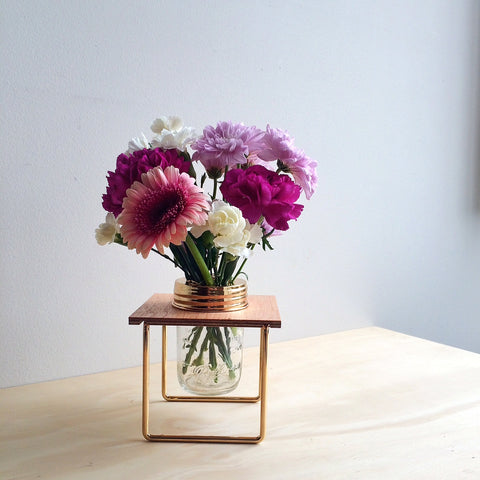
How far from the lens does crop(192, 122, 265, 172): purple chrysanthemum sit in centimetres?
73

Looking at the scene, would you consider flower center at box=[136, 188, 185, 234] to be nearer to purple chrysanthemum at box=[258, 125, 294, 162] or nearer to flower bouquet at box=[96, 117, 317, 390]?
flower bouquet at box=[96, 117, 317, 390]

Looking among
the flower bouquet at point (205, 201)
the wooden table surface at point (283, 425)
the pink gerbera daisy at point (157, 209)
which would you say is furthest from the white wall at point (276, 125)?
the pink gerbera daisy at point (157, 209)

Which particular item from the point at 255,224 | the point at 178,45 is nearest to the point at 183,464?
the point at 255,224

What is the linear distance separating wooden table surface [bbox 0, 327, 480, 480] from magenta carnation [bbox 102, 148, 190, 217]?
1.09ft

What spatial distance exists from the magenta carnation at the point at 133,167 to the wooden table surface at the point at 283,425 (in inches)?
13.1

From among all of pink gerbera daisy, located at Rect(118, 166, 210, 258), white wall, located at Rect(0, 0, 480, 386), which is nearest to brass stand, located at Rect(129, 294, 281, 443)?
pink gerbera daisy, located at Rect(118, 166, 210, 258)

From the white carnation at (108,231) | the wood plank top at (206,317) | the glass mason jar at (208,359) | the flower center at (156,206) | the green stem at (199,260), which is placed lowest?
the glass mason jar at (208,359)

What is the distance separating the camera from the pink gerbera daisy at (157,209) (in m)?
0.65

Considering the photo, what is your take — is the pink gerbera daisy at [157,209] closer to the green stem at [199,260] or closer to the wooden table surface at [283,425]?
the green stem at [199,260]

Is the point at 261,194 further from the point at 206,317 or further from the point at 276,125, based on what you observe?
the point at 276,125

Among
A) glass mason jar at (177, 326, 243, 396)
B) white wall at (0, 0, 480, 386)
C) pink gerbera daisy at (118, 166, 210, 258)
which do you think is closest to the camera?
pink gerbera daisy at (118, 166, 210, 258)

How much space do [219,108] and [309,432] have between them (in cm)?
70

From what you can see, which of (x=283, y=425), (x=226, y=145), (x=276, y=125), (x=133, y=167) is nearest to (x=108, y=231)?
(x=133, y=167)

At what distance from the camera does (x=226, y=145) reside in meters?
0.72
